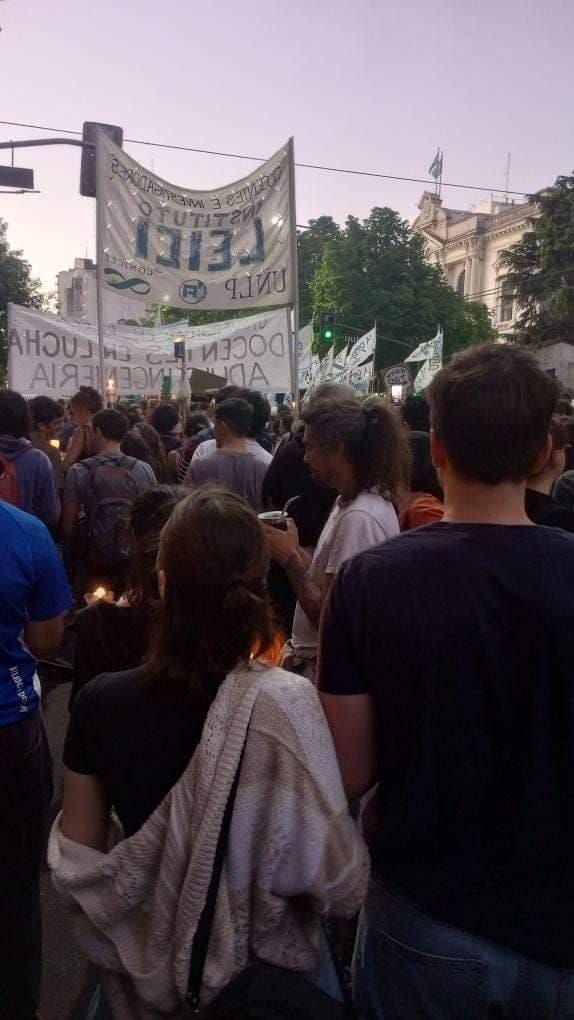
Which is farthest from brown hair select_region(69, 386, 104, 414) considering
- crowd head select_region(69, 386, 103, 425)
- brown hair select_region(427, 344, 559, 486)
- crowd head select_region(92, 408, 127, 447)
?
brown hair select_region(427, 344, 559, 486)

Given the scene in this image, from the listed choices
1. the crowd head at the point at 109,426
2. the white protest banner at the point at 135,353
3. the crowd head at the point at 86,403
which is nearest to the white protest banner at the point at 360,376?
the white protest banner at the point at 135,353

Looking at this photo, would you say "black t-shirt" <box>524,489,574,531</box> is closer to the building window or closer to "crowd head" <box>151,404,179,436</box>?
"crowd head" <box>151,404,179,436</box>

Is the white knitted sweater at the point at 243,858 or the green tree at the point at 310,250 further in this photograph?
the green tree at the point at 310,250

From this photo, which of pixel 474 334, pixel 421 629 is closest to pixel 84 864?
pixel 421 629

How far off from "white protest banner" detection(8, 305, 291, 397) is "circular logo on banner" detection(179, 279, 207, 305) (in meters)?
0.77

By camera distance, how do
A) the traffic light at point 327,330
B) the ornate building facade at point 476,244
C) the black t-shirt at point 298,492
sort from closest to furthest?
1. the black t-shirt at point 298,492
2. the traffic light at point 327,330
3. the ornate building facade at point 476,244

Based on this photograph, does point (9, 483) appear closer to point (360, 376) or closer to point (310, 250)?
point (360, 376)

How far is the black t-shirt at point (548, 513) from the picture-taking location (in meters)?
2.97

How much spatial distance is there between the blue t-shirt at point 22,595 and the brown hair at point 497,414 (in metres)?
1.25

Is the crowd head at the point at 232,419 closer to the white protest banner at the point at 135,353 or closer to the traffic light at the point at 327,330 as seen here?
the white protest banner at the point at 135,353

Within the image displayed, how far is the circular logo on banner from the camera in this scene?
21.8 ft

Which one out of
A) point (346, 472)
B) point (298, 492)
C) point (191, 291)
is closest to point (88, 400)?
point (191, 291)

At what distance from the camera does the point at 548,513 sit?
300 centimetres

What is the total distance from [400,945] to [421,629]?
60 cm
